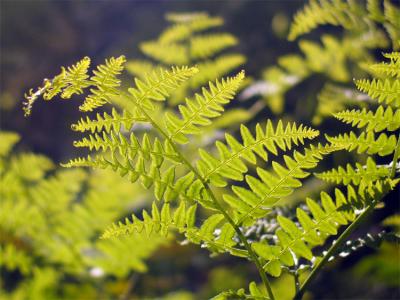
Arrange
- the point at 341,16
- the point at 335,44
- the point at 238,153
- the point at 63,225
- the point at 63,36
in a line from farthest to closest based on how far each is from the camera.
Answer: the point at 63,36 → the point at 335,44 → the point at 63,225 → the point at 341,16 → the point at 238,153

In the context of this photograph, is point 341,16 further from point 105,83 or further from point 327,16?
point 105,83

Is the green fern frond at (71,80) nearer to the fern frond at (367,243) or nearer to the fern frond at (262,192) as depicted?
the fern frond at (262,192)

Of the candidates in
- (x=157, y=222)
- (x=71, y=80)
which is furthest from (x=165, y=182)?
(x=71, y=80)

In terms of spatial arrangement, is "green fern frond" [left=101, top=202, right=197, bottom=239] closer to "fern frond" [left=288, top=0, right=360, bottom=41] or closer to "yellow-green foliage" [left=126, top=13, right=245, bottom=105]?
"fern frond" [left=288, top=0, right=360, bottom=41]

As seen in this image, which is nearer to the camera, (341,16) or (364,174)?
(364,174)

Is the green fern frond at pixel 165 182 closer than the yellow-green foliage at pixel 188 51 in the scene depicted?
Yes

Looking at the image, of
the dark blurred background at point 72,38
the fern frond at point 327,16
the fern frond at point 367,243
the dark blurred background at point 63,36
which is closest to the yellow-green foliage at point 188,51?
the fern frond at point 327,16

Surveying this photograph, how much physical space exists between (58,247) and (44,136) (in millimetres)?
4374

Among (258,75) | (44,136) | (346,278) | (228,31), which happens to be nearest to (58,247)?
(346,278)

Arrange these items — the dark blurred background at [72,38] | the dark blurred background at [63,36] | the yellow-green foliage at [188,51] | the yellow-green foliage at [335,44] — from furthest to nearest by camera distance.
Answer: the dark blurred background at [63,36] < the dark blurred background at [72,38] < the yellow-green foliage at [188,51] < the yellow-green foliage at [335,44]

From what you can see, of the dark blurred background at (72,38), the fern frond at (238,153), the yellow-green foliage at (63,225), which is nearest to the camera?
the fern frond at (238,153)

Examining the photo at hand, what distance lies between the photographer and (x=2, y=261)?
132cm

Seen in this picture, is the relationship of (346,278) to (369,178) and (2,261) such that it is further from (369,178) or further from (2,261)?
(369,178)

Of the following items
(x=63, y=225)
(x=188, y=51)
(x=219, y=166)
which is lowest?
(x=219, y=166)
